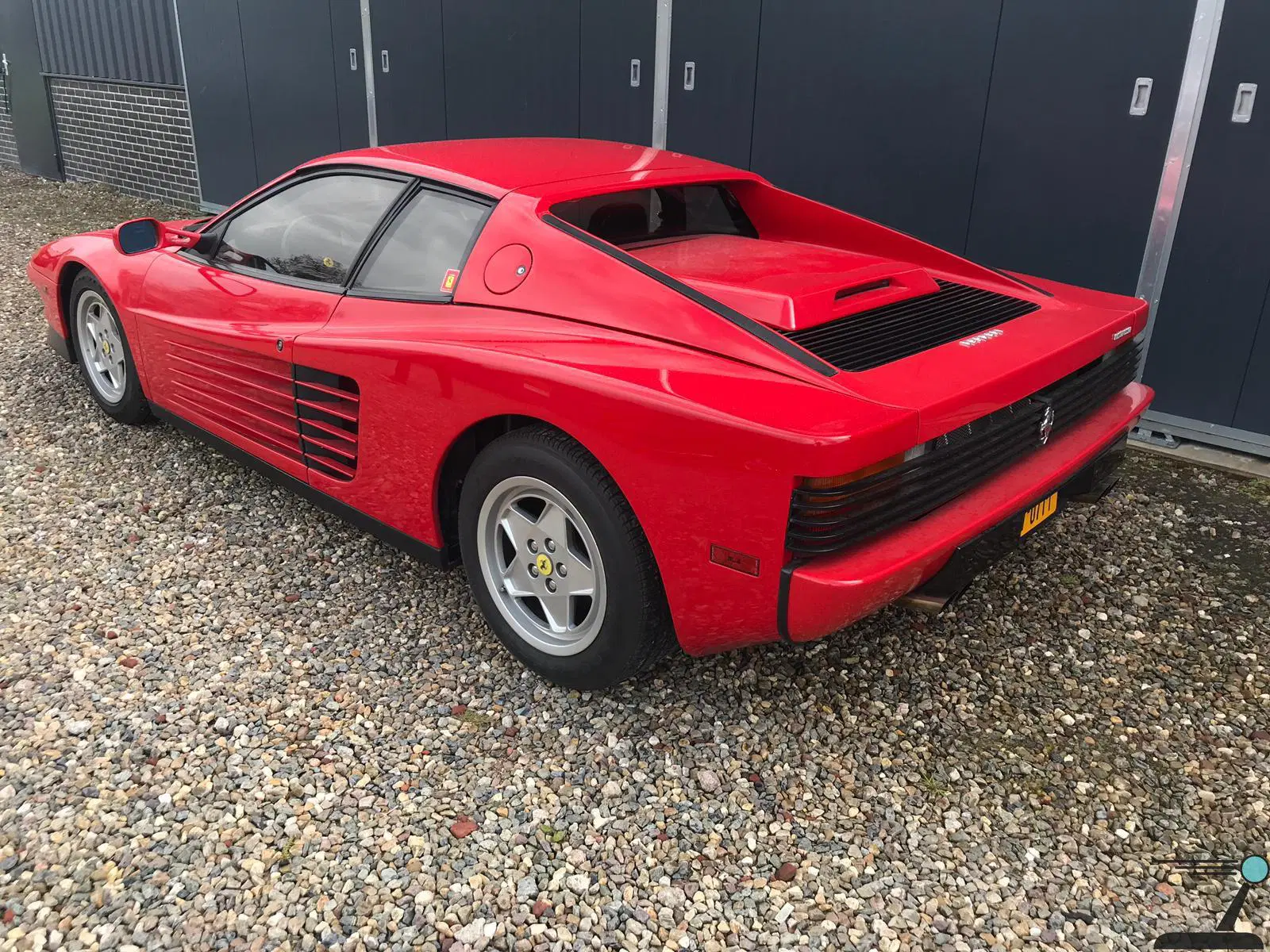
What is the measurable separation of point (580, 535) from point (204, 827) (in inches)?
45.5

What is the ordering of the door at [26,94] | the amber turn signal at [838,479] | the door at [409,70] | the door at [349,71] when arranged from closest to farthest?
the amber turn signal at [838,479], the door at [409,70], the door at [349,71], the door at [26,94]

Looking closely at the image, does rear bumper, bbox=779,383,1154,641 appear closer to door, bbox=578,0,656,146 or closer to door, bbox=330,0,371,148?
door, bbox=578,0,656,146

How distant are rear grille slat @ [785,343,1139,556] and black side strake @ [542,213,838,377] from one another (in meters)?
0.32

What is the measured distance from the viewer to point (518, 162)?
314 centimetres

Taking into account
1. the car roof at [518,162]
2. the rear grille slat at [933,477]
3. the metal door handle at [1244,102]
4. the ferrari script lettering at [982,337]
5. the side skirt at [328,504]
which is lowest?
the side skirt at [328,504]

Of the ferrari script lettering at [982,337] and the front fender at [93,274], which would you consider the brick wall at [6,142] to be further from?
the ferrari script lettering at [982,337]

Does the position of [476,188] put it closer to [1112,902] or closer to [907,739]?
[907,739]

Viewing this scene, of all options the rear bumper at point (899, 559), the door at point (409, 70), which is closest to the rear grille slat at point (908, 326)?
the rear bumper at point (899, 559)

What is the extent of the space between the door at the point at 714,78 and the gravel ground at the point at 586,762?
3567mm

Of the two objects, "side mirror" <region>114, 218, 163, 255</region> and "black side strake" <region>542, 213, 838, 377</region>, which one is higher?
"black side strake" <region>542, 213, 838, 377</region>

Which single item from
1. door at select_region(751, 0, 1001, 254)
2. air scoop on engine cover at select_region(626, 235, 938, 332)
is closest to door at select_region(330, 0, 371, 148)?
door at select_region(751, 0, 1001, 254)

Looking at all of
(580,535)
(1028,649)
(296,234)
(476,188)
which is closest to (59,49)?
(296,234)

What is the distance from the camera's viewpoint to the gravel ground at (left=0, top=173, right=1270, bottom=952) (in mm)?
2062

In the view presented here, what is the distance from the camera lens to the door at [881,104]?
5.05 m
